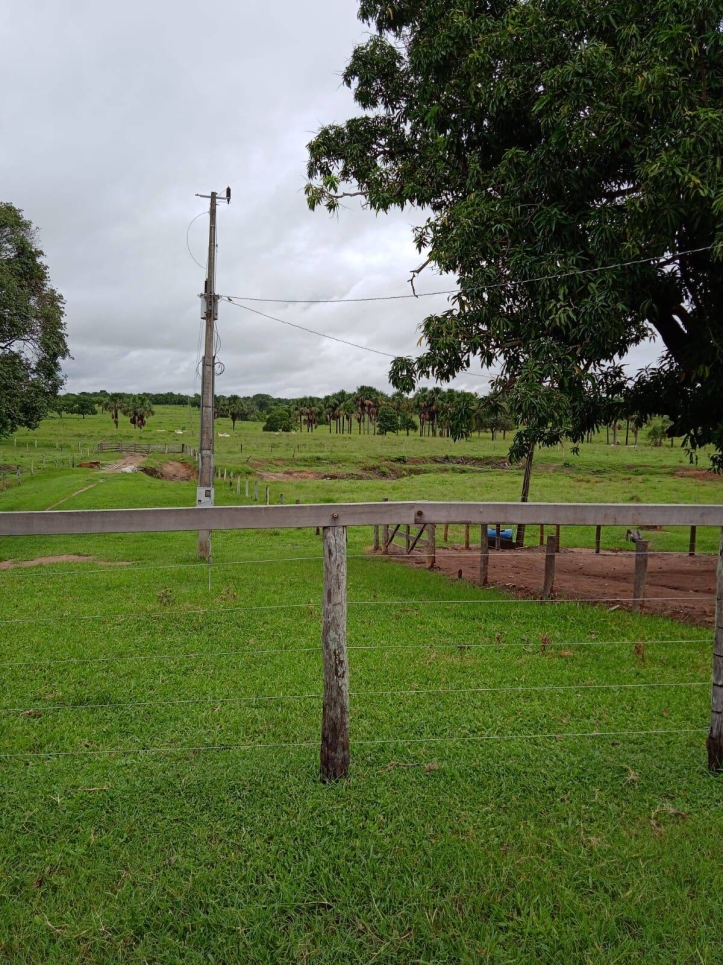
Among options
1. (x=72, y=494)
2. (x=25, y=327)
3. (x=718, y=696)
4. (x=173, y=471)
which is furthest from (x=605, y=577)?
(x=173, y=471)

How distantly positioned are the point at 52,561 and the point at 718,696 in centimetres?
1321

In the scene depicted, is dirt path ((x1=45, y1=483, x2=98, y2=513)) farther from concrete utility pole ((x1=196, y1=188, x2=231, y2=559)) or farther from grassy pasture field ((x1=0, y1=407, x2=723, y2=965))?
grassy pasture field ((x1=0, y1=407, x2=723, y2=965))

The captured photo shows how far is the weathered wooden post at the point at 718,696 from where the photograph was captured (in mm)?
3504

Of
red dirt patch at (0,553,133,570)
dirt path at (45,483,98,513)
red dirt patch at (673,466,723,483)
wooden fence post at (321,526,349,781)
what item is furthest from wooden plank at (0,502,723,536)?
red dirt patch at (673,466,723,483)

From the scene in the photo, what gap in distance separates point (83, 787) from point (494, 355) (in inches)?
306

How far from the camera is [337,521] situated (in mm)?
3293

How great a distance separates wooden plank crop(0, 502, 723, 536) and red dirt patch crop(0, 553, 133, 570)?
10471 millimetres

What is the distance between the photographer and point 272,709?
15.9ft

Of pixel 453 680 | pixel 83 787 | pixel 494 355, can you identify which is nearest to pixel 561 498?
pixel 494 355

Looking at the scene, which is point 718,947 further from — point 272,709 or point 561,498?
point 561,498

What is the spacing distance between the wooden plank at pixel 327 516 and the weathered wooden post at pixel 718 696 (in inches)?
16.7

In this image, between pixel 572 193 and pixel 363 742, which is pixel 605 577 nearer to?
pixel 572 193

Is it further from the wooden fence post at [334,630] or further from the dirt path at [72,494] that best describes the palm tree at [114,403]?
the wooden fence post at [334,630]

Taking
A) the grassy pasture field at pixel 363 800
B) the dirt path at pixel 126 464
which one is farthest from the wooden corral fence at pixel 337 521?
the dirt path at pixel 126 464
